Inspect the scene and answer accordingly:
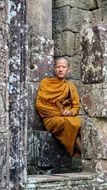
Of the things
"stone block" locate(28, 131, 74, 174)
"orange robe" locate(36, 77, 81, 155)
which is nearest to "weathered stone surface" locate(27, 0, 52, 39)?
"orange robe" locate(36, 77, 81, 155)

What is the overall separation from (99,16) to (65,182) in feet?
12.8

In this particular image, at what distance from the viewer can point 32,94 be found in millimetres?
7770

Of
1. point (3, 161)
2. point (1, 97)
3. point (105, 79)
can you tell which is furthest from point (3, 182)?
point (105, 79)

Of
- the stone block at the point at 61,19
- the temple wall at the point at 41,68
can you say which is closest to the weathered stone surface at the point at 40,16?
the temple wall at the point at 41,68

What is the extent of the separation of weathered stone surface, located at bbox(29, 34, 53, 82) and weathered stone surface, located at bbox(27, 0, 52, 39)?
5.3 inches

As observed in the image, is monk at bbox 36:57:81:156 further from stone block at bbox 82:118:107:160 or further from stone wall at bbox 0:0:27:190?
stone wall at bbox 0:0:27:190

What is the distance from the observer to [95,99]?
6.54m

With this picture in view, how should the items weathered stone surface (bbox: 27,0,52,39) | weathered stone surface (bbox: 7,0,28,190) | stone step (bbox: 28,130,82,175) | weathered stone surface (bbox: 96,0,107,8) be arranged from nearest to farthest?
weathered stone surface (bbox: 7,0,28,190) → stone step (bbox: 28,130,82,175) → weathered stone surface (bbox: 27,0,52,39) → weathered stone surface (bbox: 96,0,107,8)

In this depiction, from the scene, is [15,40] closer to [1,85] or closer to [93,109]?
[1,85]

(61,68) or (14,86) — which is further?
(61,68)

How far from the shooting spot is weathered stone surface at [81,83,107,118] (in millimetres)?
6446

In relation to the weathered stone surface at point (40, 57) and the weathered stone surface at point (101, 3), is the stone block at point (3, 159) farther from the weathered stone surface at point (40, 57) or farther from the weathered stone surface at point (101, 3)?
the weathered stone surface at point (101, 3)

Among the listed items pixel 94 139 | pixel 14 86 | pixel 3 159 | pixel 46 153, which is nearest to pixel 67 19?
pixel 46 153

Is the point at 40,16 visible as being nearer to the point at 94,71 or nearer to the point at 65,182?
the point at 94,71
